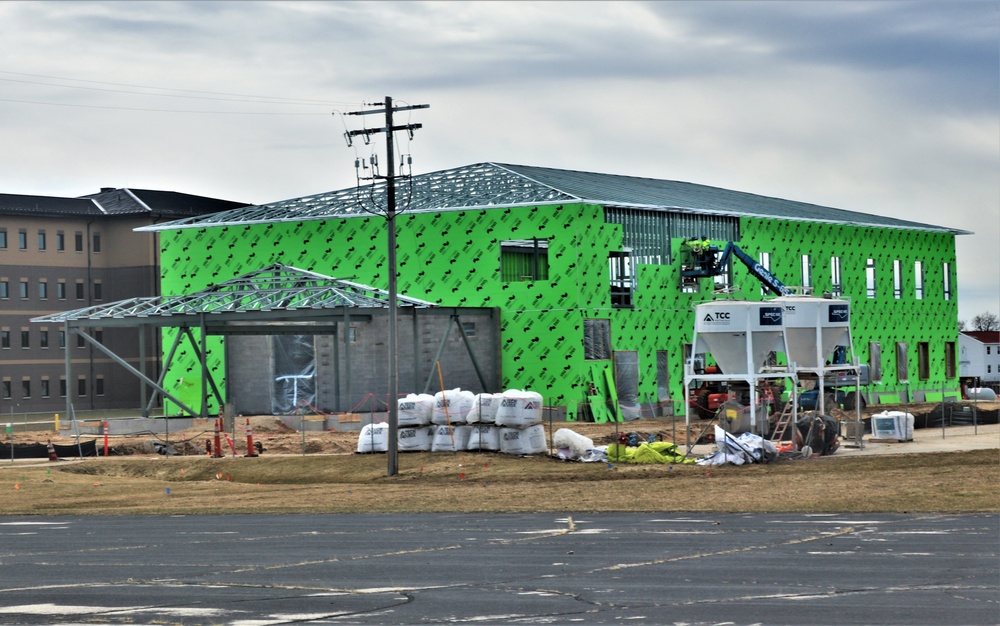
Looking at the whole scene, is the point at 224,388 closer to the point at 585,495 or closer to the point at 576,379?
the point at 576,379

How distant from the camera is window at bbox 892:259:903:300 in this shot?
7519 centimetres

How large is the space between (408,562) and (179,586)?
3309 millimetres

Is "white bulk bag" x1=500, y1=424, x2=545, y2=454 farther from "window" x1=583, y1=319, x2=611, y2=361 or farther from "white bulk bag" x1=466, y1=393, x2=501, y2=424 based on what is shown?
"window" x1=583, y1=319, x2=611, y2=361

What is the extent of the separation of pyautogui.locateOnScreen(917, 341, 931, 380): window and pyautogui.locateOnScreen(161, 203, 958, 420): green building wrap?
8.99ft

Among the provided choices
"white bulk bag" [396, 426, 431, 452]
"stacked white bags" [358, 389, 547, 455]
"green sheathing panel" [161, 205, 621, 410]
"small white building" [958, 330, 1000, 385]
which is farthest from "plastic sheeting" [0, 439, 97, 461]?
"small white building" [958, 330, 1000, 385]

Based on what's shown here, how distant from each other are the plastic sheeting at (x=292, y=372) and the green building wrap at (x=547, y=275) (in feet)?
12.0

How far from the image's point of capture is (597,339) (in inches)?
2312

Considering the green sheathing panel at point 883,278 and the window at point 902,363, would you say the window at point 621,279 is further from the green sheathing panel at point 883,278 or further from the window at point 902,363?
the window at point 902,363

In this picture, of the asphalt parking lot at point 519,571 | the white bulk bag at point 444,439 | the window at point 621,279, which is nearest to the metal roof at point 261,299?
the window at point 621,279

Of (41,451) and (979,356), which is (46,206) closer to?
(41,451)

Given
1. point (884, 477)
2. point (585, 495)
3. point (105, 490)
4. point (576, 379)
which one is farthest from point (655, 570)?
point (576, 379)

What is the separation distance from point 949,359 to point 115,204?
52.0 metres

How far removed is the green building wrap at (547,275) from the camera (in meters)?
58.5

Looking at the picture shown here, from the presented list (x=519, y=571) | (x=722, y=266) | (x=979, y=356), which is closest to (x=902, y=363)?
(x=722, y=266)
